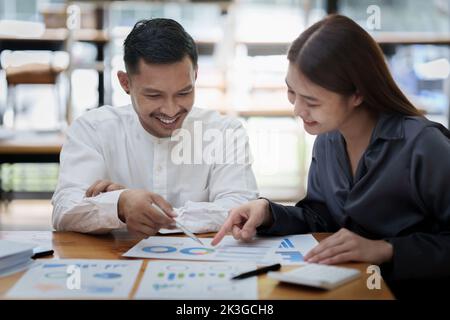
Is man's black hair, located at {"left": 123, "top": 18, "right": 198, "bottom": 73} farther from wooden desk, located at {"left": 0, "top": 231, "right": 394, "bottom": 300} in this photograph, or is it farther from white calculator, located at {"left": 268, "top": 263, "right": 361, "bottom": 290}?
white calculator, located at {"left": 268, "top": 263, "right": 361, "bottom": 290}

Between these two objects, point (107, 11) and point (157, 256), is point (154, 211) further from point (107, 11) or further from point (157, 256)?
point (107, 11)

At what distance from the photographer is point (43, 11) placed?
16.1 feet

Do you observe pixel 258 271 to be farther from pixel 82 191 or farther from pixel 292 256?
pixel 82 191

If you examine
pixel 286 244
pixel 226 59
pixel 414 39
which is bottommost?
pixel 286 244

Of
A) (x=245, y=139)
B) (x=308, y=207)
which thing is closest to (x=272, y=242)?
(x=308, y=207)

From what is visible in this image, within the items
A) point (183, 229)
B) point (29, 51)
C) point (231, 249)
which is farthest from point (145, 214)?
point (29, 51)

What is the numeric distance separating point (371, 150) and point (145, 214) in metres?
0.52

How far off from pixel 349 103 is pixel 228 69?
11.3 ft

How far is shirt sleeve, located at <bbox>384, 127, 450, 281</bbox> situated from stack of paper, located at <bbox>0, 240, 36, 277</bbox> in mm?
686

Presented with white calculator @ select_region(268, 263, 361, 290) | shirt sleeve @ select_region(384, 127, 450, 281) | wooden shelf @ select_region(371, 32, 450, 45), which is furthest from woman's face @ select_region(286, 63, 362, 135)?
wooden shelf @ select_region(371, 32, 450, 45)

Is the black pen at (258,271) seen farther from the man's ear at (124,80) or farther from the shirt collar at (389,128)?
the man's ear at (124,80)

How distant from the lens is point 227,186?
183 centimetres

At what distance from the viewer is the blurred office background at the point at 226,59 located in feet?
16.0

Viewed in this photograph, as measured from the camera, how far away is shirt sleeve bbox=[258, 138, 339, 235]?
4.95 ft
